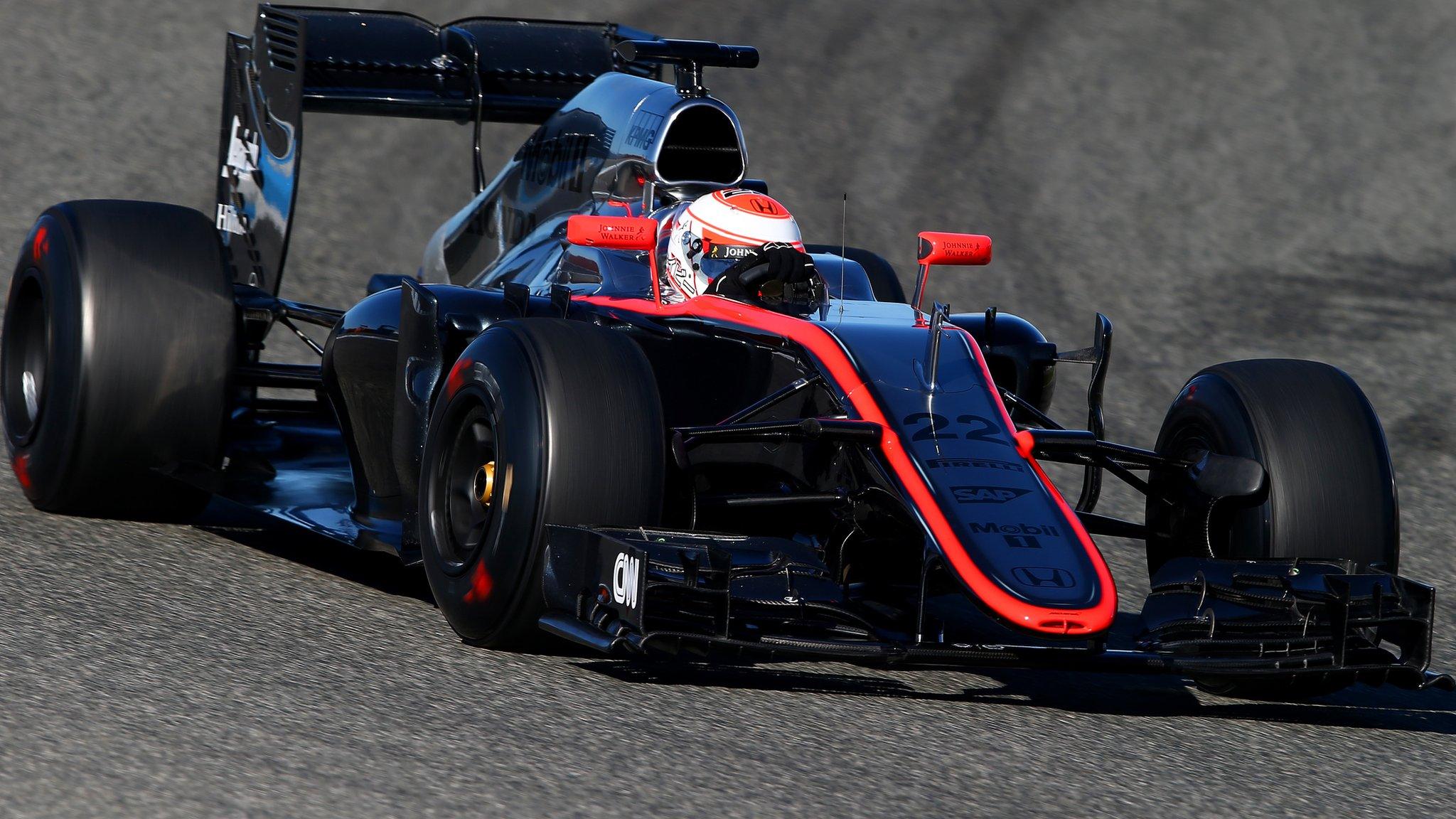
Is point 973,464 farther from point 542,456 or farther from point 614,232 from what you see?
point 614,232

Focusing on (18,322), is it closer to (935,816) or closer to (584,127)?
(584,127)

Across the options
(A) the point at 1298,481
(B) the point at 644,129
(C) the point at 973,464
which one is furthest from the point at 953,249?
(B) the point at 644,129

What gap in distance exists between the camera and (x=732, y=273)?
6.34 metres

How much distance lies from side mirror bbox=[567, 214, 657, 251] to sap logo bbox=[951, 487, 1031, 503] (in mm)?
1643

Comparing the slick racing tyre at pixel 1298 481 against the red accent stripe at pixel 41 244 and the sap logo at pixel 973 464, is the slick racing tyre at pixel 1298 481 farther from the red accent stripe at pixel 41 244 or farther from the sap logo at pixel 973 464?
the red accent stripe at pixel 41 244

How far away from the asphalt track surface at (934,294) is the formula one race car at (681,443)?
237mm

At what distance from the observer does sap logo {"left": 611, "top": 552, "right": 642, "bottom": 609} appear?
5020 mm

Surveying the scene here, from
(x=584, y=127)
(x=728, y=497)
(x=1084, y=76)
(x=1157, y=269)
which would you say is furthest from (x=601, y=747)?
(x=1084, y=76)

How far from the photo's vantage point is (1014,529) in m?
5.31

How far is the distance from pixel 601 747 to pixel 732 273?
82.5 inches

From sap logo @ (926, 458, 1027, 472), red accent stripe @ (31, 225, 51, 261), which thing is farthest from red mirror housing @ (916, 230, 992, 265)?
red accent stripe @ (31, 225, 51, 261)

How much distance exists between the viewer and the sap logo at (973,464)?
5.45 meters

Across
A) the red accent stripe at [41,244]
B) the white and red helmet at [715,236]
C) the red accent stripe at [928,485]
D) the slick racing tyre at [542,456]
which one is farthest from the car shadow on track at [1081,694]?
the red accent stripe at [41,244]

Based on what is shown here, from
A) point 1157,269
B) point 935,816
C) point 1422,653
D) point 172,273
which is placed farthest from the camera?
point 1157,269
